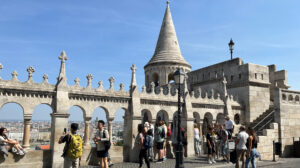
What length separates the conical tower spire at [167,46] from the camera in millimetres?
29969

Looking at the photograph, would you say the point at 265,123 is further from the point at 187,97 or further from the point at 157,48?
the point at 157,48

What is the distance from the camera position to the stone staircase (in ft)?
58.1

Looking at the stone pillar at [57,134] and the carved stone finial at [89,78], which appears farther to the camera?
the carved stone finial at [89,78]

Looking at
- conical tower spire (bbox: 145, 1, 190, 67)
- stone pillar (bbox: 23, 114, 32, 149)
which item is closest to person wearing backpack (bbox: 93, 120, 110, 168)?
stone pillar (bbox: 23, 114, 32, 149)

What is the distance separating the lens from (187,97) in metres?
16.4

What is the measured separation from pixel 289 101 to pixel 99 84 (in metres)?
12.7

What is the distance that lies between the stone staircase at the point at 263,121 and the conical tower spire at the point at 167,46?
12026mm

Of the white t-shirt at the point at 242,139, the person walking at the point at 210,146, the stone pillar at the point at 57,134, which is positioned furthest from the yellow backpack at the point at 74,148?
the person walking at the point at 210,146

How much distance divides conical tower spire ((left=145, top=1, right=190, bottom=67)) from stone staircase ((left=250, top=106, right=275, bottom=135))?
1203 centimetres

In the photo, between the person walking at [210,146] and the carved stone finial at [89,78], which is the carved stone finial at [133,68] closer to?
the carved stone finial at [89,78]

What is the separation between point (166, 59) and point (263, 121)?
1352cm

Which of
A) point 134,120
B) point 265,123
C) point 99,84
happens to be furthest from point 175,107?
point 265,123

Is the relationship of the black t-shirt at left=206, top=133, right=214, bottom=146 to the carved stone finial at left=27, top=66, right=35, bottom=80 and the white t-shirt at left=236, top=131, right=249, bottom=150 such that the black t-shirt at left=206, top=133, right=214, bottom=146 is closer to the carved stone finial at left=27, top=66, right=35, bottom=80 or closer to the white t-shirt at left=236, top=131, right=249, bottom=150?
the white t-shirt at left=236, top=131, right=249, bottom=150

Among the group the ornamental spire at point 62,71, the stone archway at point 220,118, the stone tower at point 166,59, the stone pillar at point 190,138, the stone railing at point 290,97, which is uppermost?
the stone tower at point 166,59
